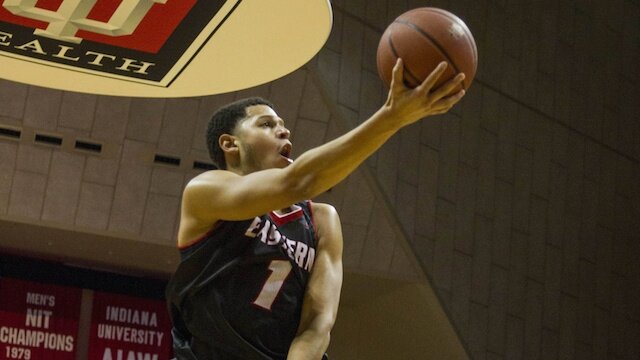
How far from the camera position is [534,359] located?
42.6 ft

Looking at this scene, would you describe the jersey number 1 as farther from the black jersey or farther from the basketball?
the basketball

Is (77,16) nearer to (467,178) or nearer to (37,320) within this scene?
(37,320)

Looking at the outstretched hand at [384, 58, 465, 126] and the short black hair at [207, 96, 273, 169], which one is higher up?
the outstretched hand at [384, 58, 465, 126]

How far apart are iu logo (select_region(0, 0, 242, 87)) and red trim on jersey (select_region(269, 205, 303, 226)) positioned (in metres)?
2.23

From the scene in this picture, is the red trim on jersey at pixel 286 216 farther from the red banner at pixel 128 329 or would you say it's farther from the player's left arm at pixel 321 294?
the red banner at pixel 128 329

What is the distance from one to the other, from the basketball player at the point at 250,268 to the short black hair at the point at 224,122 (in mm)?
64

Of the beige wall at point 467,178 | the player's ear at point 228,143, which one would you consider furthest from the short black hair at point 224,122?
the beige wall at point 467,178

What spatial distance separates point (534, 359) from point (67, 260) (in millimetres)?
5168

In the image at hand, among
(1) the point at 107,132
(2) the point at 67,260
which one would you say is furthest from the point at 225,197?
(2) the point at 67,260

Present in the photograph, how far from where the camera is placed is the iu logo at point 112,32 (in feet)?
21.6

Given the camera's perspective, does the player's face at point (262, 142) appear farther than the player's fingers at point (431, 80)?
Yes

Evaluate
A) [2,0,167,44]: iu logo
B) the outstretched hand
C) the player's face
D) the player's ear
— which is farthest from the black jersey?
[2,0,167,44]: iu logo

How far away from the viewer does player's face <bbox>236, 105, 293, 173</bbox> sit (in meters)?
4.50

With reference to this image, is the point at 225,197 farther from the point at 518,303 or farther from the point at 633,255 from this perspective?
the point at 633,255
